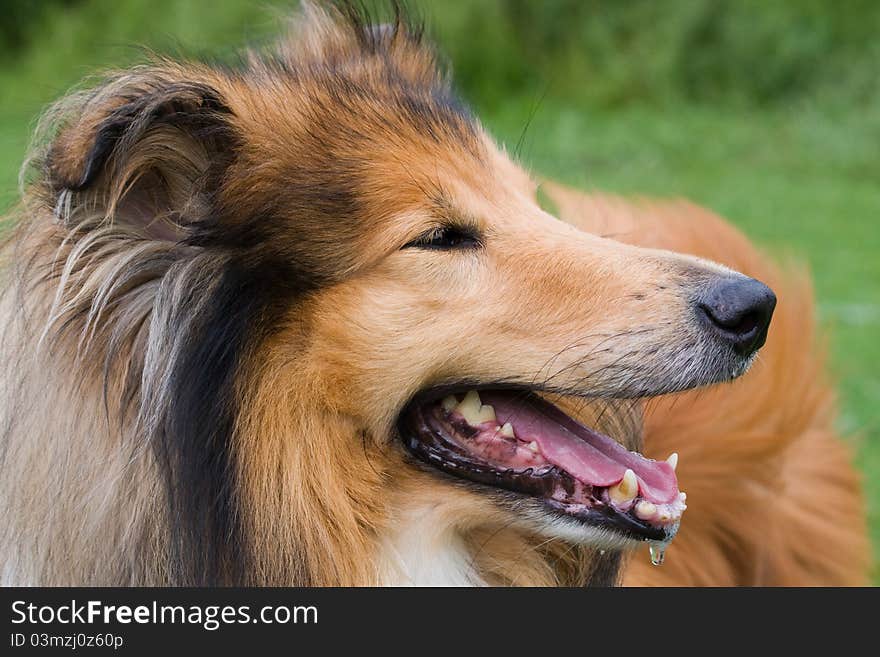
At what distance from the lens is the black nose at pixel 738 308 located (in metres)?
2.68

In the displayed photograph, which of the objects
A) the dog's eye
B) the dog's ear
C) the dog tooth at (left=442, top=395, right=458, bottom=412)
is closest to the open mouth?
the dog tooth at (left=442, top=395, right=458, bottom=412)

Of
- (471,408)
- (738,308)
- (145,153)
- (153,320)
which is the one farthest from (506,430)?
(145,153)

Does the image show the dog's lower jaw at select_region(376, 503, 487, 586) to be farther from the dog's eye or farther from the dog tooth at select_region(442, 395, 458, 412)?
the dog's eye

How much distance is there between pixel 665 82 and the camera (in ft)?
46.5

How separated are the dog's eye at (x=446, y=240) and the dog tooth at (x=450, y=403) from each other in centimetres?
35

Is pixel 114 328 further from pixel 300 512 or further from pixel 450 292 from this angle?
pixel 450 292

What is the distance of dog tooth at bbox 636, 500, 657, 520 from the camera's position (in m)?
2.73

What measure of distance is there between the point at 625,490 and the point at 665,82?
12095 mm

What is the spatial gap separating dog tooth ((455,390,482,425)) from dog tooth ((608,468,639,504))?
35cm

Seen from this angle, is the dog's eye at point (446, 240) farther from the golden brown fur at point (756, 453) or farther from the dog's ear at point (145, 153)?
the golden brown fur at point (756, 453)

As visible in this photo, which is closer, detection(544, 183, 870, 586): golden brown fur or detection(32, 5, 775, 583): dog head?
detection(32, 5, 775, 583): dog head

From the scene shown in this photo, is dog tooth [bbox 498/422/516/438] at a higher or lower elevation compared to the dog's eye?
lower

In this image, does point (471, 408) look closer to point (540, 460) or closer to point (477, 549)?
point (540, 460)
